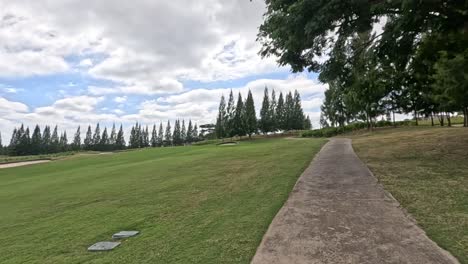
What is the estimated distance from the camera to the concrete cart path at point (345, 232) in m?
4.47

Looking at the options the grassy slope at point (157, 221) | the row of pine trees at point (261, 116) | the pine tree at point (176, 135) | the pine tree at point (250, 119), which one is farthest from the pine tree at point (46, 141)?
the grassy slope at point (157, 221)

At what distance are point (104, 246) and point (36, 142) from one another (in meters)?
113

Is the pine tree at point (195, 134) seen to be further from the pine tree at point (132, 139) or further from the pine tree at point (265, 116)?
the pine tree at point (265, 116)

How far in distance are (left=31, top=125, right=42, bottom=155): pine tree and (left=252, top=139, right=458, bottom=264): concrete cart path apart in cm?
11150

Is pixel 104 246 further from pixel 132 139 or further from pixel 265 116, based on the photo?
pixel 132 139

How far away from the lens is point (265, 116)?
85.4m

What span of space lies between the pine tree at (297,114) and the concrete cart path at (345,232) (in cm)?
7886

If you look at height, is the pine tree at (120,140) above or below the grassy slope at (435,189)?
above

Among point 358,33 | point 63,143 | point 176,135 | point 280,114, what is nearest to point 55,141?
point 63,143

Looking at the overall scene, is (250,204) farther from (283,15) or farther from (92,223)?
(283,15)

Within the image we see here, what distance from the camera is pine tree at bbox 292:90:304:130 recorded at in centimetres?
8656

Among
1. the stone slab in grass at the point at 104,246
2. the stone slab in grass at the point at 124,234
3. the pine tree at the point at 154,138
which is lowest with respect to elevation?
the stone slab in grass at the point at 104,246

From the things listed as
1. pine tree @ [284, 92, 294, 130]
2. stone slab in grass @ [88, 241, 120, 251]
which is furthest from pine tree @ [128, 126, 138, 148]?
stone slab in grass @ [88, 241, 120, 251]

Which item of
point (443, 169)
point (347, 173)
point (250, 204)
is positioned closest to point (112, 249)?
point (250, 204)
